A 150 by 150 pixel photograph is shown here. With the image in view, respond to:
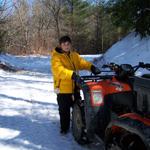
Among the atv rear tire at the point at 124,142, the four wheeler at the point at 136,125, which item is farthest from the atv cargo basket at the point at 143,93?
the atv rear tire at the point at 124,142

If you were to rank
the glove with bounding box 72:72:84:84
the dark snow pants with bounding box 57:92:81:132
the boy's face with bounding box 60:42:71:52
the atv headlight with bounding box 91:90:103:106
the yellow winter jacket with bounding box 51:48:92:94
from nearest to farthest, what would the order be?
1. the atv headlight with bounding box 91:90:103:106
2. the glove with bounding box 72:72:84:84
3. the yellow winter jacket with bounding box 51:48:92:94
4. the boy's face with bounding box 60:42:71:52
5. the dark snow pants with bounding box 57:92:81:132

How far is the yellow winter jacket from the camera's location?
683 cm

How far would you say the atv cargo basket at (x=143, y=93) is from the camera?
4.45 meters

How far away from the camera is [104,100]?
5.91 metres

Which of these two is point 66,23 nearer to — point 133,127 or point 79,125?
point 79,125

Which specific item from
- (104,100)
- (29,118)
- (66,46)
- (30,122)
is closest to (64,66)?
(66,46)

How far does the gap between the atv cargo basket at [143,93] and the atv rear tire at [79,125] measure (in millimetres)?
1876

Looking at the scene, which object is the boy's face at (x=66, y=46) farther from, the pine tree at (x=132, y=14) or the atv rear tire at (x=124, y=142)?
the pine tree at (x=132, y=14)

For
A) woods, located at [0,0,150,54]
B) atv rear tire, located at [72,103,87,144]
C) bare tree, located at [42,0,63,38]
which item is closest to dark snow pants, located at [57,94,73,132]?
atv rear tire, located at [72,103,87,144]

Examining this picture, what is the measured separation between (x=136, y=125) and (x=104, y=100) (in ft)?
4.67

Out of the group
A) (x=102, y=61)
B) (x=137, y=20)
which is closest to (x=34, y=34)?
(x=102, y=61)

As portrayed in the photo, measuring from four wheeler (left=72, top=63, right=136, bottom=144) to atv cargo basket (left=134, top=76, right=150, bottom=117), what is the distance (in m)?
0.55

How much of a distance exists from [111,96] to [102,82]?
319 mm

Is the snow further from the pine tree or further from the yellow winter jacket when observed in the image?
the pine tree
